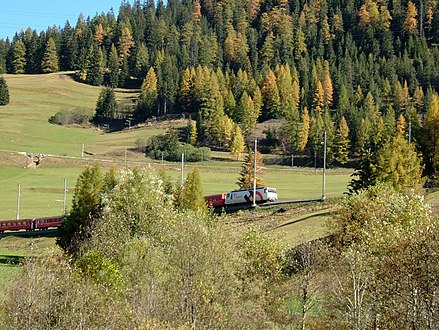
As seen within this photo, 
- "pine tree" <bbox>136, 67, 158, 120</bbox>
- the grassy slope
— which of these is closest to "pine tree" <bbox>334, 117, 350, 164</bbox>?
the grassy slope

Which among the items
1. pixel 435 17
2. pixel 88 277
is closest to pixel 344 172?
pixel 88 277

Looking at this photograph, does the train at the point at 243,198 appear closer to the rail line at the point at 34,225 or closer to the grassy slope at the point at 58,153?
the rail line at the point at 34,225

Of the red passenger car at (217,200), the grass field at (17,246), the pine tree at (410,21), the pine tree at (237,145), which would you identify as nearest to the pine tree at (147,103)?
the pine tree at (237,145)

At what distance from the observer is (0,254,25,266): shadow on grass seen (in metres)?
55.5

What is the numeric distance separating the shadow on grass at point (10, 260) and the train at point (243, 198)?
21.1 meters

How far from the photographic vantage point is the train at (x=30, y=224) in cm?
6994

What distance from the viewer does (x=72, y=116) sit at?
521ft

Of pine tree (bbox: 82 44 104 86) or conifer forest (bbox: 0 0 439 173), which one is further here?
pine tree (bbox: 82 44 104 86)

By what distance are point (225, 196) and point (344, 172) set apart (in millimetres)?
46531

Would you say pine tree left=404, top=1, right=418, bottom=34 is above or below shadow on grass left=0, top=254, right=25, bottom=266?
above

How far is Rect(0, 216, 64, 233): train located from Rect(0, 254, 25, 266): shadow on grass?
8352mm

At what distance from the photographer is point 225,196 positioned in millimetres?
71625

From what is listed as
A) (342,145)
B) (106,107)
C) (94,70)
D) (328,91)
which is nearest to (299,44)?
(328,91)

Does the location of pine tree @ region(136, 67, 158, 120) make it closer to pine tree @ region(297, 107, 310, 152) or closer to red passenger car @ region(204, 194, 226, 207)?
pine tree @ region(297, 107, 310, 152)
